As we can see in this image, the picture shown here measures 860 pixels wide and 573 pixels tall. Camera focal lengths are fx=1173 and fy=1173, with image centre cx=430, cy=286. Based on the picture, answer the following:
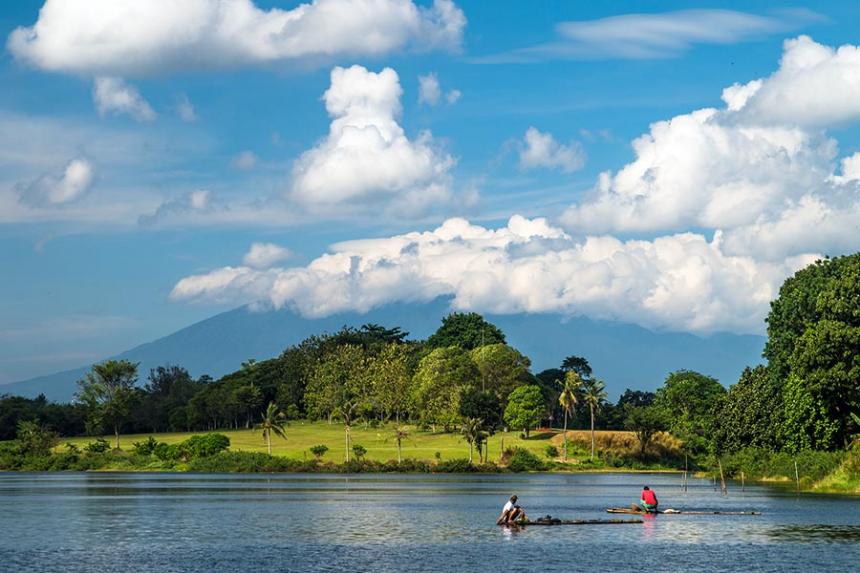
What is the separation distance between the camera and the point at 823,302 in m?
114

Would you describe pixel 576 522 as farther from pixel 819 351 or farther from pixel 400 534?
pixel 819 351

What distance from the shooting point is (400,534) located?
7831cm

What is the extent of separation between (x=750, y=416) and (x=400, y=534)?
8233cm

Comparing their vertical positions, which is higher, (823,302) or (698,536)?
(823,302)

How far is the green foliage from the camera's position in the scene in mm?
141000

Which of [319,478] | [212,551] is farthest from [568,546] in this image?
[319,478]

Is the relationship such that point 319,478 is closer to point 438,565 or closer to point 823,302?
point 823,302

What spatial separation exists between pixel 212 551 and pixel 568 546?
2106 cm

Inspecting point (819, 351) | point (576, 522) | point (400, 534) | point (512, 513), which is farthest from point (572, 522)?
point (819, 351)

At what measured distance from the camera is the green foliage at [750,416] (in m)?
141

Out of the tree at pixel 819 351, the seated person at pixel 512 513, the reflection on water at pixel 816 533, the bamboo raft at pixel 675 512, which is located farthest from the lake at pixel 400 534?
the tree at pixel 819 351

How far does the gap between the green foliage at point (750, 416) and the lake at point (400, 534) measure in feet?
38.0

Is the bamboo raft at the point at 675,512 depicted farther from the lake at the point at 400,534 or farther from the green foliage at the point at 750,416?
the green foliage at the point at 750,416

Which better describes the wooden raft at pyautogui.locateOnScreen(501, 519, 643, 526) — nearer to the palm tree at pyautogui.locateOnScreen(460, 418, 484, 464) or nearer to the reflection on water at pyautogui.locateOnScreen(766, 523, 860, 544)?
the reflection on water at pyautogui.locateOnScreen(766, 523, 860, 544)
